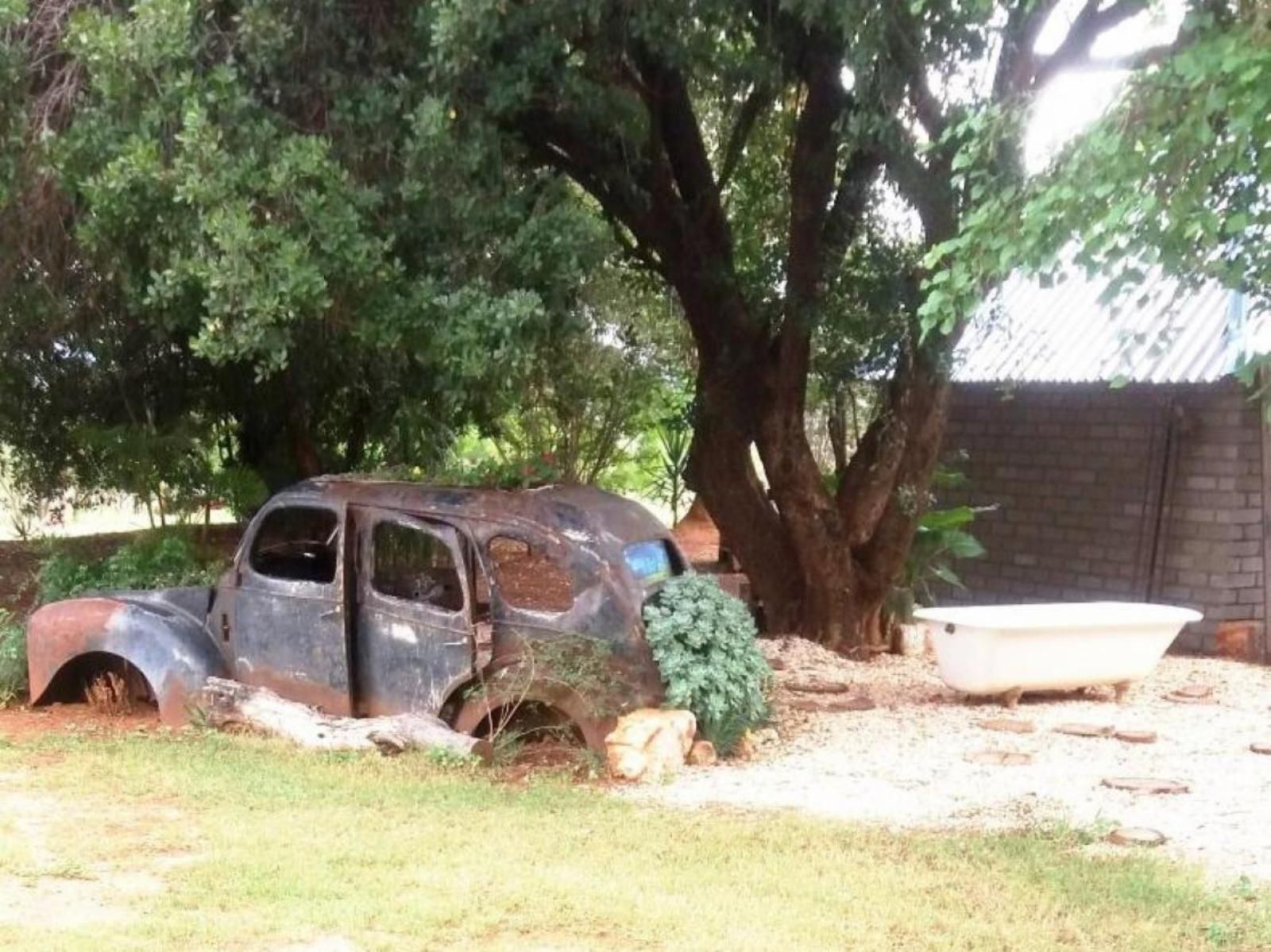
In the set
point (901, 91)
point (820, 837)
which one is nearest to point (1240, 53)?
point (820, 837)

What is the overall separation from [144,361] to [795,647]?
6.62 m

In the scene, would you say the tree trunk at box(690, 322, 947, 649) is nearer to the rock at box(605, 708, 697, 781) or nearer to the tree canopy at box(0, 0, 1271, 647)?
the tree canopy at box(0, 0, 1271, 647)

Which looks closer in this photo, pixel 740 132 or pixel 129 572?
pixel 129 572

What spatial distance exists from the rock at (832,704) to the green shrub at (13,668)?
17.1 feet

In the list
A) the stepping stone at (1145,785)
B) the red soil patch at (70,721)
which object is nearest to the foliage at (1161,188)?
the stepping stone at (1145,785)

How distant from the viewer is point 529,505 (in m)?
8.34

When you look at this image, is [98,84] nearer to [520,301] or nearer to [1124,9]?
[520,301]

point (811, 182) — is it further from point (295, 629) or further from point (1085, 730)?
point (295, 629)

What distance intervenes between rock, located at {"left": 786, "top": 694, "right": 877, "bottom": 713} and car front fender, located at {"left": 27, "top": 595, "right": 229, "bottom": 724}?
12.6 ft

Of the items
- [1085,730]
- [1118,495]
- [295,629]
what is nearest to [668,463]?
[1118,495]

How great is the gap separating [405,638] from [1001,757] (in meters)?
3.52

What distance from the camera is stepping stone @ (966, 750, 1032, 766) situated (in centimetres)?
846

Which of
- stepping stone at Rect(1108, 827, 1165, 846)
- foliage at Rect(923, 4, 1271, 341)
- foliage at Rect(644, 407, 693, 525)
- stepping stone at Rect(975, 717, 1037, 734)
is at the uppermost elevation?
foliage at Rect(923, 4, 1271, 341)

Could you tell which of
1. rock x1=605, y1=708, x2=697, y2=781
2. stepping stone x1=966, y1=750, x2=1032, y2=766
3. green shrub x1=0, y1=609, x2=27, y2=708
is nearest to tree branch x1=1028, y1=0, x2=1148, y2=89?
stepping stone x1=966, y1=750, x2=1032, y2=766
